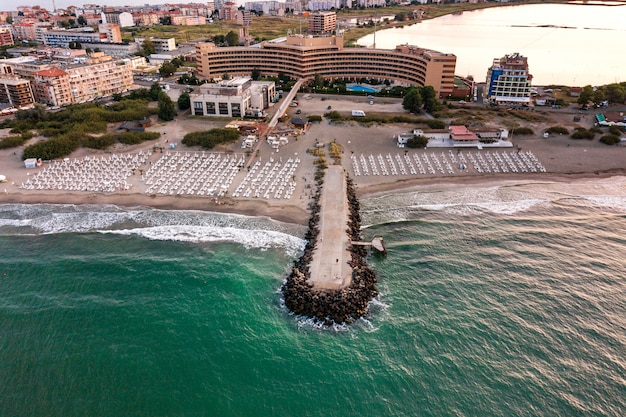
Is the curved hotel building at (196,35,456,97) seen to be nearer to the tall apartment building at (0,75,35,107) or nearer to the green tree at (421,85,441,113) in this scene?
the green tree at (421,85,441,113)

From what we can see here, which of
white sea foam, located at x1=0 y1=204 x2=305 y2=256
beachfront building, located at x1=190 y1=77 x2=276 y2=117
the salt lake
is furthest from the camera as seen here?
the salt lake

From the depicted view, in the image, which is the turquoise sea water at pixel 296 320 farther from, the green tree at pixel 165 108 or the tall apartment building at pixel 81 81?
the tall apartment building at pixel 81 81

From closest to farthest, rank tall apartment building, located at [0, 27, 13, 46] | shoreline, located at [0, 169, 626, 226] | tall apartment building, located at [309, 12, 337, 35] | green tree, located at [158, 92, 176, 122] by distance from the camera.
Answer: shoreline, located at [0, 169, 626, 226] < green tree, located at [158, 92, 176, 122] < tall apartment building, located at [0, 27, 13, 46] < tall apartment building, located at [309, 12, 337, 35]

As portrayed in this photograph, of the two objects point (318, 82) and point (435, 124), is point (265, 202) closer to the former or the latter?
point (435, 124)

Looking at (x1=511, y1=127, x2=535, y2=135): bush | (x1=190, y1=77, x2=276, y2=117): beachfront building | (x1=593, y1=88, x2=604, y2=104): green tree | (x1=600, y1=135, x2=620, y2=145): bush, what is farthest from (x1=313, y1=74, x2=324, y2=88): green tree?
(x1=600, y1=135, x2=620, y2=145): bush

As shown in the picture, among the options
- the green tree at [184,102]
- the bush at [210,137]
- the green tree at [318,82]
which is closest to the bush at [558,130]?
the green tree at [318,82]

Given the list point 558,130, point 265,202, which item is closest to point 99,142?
point 265,202

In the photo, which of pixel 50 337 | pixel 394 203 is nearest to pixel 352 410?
pixel 50 337
